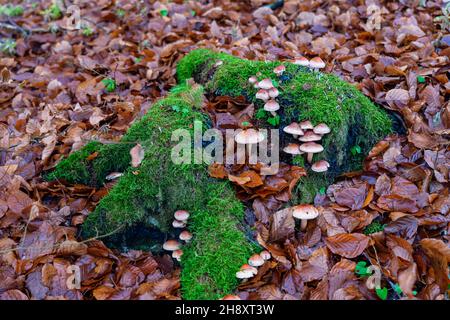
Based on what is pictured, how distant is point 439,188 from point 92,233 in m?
3.19

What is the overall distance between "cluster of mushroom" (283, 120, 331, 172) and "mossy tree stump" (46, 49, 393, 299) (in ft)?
0.28

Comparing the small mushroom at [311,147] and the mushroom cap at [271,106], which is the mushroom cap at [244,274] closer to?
the small mushroom at [311,147]

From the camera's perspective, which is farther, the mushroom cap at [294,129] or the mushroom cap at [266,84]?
the mushroom cap at [266,84]

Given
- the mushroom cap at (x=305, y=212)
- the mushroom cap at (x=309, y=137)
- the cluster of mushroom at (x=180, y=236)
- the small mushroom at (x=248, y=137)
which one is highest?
the small mushroom at (x=248, y=137)

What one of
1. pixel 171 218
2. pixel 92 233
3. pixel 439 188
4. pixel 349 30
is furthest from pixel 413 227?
pixel 349 30

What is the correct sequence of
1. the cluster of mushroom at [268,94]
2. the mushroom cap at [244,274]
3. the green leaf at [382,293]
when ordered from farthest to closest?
the cluster of mushroom at [268,94]
the mushroom cap at [244,274]
the green leaf at [382,293]

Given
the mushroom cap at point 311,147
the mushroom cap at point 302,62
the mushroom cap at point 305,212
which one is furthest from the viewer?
the mushroom cap at point 302,62

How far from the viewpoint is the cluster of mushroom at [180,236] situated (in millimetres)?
3664

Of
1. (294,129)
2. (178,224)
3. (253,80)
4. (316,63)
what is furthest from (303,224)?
(316,63)

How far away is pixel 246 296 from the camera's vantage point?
3273 mm

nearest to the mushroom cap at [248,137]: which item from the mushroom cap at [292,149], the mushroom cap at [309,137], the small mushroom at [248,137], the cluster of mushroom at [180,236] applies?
the small mushroom at [248,137]

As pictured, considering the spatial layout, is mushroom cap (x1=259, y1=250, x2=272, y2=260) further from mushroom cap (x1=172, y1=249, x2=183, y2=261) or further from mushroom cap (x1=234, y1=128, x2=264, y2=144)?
mushroom cap (x1=234, y1=128, x2=264, y2=144)

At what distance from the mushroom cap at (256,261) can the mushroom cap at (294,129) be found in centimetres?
117

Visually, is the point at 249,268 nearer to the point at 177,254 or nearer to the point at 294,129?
the point at 177,254
